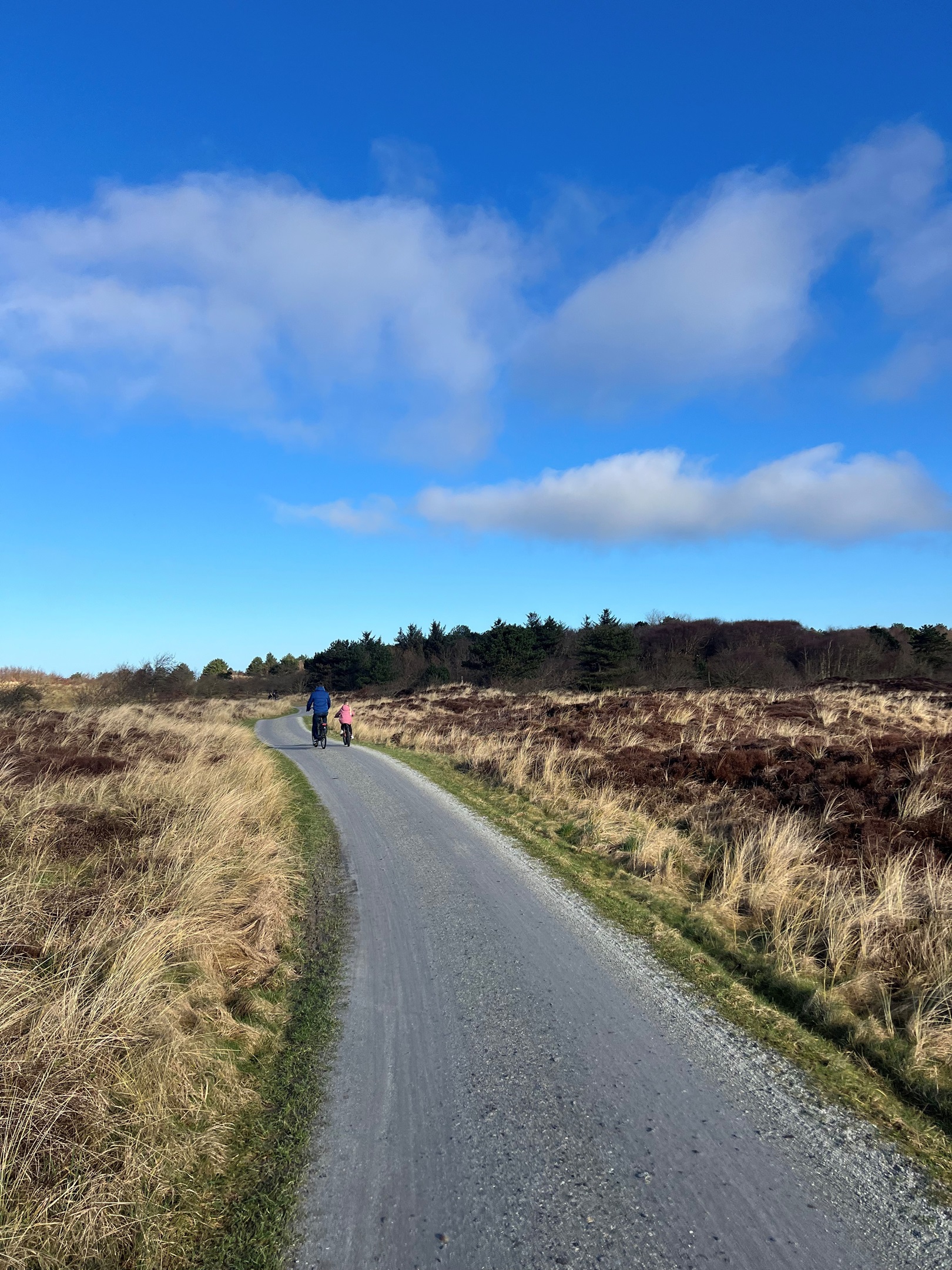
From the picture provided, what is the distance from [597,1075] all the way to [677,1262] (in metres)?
1.37

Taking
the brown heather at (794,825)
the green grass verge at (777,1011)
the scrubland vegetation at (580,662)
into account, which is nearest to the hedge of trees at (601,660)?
the scrubland vegetation at (580,662)

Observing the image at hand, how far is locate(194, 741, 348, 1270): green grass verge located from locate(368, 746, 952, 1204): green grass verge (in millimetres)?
3007

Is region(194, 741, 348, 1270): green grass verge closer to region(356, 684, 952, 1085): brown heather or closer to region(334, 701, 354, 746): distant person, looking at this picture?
region(356, 684, 952, 1085): brown heather

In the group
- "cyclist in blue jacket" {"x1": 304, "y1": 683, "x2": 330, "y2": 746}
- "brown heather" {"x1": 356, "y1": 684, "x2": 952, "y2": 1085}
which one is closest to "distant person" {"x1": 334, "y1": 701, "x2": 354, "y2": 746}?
"cyclist in blue jacket" {"x1": 304, "y1": 683, "x2": 330, "y2": 746}

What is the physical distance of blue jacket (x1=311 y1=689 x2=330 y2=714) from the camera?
22984mm

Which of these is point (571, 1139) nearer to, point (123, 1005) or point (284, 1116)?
point (284, 1116)

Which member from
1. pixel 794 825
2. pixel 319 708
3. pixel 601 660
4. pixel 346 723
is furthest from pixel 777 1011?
pixel 601 660

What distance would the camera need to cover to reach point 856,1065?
449cm

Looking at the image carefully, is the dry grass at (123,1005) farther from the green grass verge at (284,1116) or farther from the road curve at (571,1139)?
the road curve at (571,1139)

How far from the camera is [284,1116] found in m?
3.83

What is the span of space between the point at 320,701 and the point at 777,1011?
19.6 meters

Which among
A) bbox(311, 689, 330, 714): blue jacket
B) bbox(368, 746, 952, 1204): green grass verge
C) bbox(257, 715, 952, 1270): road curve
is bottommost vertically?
bbox(368, 746, 952, 1204): green grass verge

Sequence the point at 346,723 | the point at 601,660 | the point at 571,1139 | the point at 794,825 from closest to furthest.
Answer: the point at 571,1139 < the point at 794,825 < the point at 346,723 < the point at 601,660

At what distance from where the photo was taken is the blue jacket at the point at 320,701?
23.0m
